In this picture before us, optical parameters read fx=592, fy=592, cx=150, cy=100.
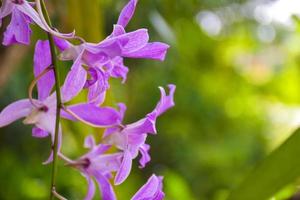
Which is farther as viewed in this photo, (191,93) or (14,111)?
(191,93)

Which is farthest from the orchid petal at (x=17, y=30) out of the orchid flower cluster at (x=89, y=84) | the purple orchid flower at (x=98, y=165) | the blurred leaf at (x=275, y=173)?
the blurred leaf at (x=275, y=173)

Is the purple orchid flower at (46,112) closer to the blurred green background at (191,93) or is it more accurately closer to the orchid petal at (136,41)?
the orchid petal at (136,41)

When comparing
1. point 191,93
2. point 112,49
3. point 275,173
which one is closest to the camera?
point 112,49

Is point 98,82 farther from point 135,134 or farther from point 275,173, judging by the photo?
point 275,173

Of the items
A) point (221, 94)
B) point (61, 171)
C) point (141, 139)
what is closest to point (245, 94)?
point (221, 94)

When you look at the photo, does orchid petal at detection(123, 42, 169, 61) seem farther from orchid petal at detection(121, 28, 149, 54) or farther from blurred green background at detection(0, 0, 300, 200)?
blurred green background at detection(0, 0, 300, 200)

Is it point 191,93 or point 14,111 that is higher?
point 191,93

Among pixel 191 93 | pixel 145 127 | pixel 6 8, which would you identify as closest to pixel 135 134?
pixel 145 127

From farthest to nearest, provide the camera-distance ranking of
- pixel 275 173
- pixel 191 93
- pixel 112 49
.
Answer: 1. pixel 191 93
2. pixel 275 173
3. pixel 112 49
